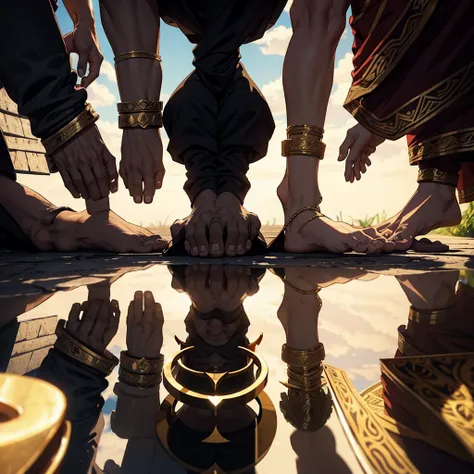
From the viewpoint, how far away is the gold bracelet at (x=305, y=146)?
53.2 inches

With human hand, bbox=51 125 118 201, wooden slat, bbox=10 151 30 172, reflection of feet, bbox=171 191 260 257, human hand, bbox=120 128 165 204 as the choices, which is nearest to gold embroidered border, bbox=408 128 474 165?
reflection of feet, bbox=171 191 260 257

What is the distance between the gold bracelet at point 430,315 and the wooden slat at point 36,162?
2.93m

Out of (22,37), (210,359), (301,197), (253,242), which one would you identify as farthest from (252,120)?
(210,359)

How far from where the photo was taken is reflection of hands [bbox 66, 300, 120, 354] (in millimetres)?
453

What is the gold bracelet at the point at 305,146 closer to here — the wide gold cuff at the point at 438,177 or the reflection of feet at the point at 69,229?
the wide gold cuff at the point at 438,177

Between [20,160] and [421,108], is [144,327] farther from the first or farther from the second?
[20,160]

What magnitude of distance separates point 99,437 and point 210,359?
158mm

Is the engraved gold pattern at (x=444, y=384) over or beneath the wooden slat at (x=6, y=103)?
beneath

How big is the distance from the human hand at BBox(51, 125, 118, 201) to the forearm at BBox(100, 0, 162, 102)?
0.79ft

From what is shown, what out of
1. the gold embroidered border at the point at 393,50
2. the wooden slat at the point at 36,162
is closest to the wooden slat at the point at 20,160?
the wooden slat at the point at 36,162

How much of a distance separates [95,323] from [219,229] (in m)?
0.70

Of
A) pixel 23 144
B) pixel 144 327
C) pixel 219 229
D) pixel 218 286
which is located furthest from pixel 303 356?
pixel 23 144

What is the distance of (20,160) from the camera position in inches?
106

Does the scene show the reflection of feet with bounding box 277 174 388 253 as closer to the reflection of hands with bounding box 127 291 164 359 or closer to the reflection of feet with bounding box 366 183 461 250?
the reflection of feet with bounding box 366 183 461 250
